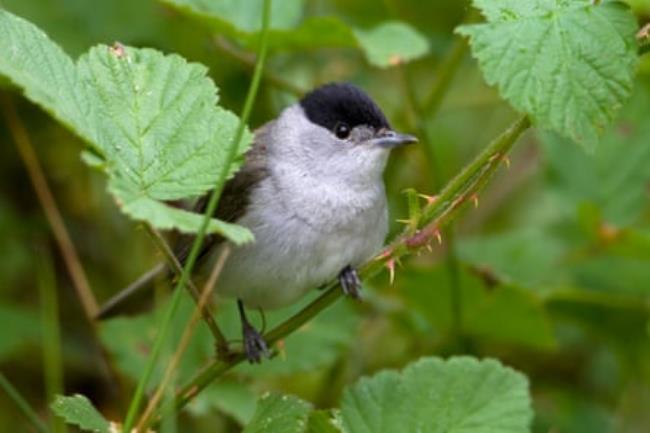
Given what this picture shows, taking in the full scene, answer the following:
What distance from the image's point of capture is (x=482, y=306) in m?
3.78

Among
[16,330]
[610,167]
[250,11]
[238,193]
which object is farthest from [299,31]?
[16,330]

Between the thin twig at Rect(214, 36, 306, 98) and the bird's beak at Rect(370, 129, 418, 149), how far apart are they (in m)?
0.72

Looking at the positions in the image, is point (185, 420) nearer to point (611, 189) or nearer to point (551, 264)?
point (551, 264)

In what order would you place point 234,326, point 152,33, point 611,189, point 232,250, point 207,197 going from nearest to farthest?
point 232,250 → point 207,197 → point 234,326 → point 611,189 → point 152,33

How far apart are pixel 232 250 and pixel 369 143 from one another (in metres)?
0.44

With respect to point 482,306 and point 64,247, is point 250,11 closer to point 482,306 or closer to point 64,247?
point 64,247

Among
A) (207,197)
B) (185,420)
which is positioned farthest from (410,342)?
(207,197)

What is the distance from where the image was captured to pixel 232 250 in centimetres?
300

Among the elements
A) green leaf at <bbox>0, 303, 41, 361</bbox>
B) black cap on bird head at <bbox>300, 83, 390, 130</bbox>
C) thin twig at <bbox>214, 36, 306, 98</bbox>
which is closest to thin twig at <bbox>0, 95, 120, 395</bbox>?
green leaf at <bbox>0, 303, 41, 361</bbox>

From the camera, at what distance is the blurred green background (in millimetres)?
3719

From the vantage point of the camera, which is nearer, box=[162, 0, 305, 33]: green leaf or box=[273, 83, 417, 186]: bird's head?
box=[273, 83, 417, 186]: bird's head

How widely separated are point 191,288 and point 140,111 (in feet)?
1.25

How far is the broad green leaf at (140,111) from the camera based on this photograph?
2.04 metres

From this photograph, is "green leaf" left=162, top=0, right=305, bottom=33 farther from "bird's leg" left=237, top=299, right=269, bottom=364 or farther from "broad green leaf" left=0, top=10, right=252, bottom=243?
"broad green leaf" left=0, top=10, right=252, bottom=243
